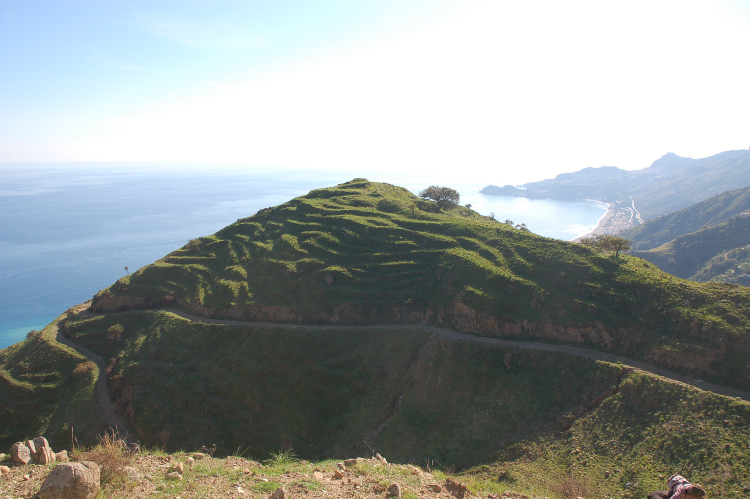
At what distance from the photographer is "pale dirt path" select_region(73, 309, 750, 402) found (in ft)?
94.0

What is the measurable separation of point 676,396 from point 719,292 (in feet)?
46.3

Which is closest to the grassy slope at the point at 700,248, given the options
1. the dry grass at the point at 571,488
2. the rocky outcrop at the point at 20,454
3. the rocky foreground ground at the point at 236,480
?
the dry grass at the point at 571,488

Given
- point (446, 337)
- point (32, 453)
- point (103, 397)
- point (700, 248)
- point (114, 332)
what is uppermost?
point (32, 453)

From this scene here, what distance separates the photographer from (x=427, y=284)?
46.2m

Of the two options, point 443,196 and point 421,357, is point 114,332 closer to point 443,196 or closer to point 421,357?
point 421,357

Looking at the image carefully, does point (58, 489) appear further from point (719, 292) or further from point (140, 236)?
point (140, 236)

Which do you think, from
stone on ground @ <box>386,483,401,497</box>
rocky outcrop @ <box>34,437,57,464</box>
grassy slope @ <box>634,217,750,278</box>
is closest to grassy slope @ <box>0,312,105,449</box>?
rocky outcrop @ <box>34,437,57,464</box>

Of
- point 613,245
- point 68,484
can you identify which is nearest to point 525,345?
point 613,245

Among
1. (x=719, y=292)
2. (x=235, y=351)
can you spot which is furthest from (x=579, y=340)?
(x=235, y=351)

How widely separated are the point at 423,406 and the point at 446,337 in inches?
322

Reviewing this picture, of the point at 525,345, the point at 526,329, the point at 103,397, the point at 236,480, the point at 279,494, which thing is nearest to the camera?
the point at 279,494

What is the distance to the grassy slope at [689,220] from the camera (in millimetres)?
142875

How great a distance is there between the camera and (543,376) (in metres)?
33.8

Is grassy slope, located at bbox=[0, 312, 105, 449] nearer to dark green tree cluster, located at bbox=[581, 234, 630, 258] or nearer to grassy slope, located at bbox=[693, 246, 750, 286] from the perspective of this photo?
dark green tree cluster, located at bbox=[581, 234, 630, 258]
